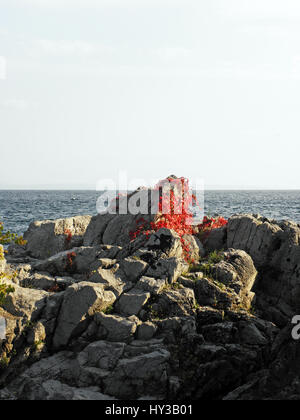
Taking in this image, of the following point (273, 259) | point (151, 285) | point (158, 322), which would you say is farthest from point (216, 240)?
point (158, 322)

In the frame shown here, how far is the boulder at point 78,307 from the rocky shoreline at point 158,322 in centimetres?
3

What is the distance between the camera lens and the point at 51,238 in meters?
20.5

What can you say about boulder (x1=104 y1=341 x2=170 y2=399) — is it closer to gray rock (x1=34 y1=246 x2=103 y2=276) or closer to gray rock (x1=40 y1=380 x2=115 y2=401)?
gray rock (x1=40 y1=380 x2=115 y2=401)

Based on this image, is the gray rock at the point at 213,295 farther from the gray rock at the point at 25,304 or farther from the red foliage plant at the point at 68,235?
the red foliage plant at the point at 68,235

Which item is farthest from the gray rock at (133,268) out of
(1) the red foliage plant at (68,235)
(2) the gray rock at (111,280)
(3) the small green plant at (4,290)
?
(1) the red foliage plant at (68,235)

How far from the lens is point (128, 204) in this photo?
63.6 feet

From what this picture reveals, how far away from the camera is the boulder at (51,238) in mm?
20266

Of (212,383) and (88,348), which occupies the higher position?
(88,348)

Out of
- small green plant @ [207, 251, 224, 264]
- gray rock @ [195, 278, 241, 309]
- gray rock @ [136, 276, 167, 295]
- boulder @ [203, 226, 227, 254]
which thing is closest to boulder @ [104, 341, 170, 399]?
gray rock @ [136, 276, 167, 295]

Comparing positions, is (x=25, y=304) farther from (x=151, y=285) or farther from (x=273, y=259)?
(x=273, y=259)
